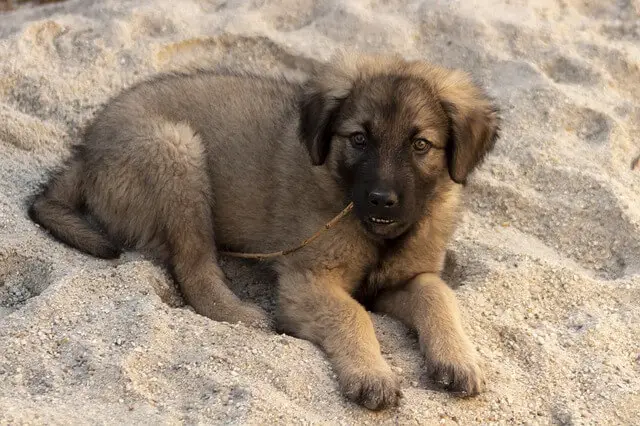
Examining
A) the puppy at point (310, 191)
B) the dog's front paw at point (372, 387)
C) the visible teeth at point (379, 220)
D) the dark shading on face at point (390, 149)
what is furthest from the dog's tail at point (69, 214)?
the dog's front paw at point (372, 387)

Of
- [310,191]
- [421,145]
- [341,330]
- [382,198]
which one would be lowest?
[341,330]

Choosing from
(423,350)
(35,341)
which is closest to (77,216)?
(35,341)

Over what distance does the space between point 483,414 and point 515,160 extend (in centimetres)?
197

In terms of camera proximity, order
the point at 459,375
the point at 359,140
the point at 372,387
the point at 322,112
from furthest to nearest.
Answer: the point at 322,112
the point at 359,140
the point at 459,375
the point at 372,387

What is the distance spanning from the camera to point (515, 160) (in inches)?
181

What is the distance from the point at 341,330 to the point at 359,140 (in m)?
0.71

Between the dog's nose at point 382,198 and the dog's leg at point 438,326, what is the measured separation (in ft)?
1.60

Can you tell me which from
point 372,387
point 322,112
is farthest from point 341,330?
point 322,112

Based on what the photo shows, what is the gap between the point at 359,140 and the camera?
10.9 ft

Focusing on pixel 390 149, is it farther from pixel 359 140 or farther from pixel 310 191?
pixel 310 191

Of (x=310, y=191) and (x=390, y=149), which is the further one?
(x=310, y=191)

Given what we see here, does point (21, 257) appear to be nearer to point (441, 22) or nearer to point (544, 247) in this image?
point (544, 247)

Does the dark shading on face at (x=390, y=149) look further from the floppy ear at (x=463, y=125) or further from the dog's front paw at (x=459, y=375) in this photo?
the dog's front paw at (x=459, y=375)

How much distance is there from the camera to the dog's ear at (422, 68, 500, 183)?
11.1 feet
